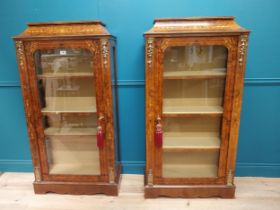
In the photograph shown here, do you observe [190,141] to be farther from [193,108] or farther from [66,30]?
[66,30]

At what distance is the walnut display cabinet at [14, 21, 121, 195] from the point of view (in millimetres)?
1688

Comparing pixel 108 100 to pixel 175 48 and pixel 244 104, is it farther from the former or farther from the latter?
pixel 244 104

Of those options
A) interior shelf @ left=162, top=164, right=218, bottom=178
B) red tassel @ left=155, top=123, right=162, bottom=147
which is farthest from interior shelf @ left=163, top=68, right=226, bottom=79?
interior shelf @ left=162, top=164, right=218, bottom=178

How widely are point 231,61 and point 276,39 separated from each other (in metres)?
0.70

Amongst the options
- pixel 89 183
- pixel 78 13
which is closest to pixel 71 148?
pixel 89 183

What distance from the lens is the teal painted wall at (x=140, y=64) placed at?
6.36 ft

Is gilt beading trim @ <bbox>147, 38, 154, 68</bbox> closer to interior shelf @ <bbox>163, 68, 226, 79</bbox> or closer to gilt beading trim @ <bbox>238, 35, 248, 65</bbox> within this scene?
interior shelf @ <bbox>163, 68, 226, 79</bbox>

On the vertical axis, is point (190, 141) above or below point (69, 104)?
below

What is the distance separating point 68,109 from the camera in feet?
6.42

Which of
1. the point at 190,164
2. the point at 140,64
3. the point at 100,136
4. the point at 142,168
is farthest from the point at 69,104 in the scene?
the point at 190,164

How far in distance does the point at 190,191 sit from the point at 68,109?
1.37 m

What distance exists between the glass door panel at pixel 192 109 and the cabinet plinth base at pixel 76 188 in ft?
1.82

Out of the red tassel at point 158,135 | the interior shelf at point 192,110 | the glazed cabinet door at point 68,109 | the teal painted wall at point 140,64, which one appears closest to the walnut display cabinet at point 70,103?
the glazed cabinet door at point 68,109

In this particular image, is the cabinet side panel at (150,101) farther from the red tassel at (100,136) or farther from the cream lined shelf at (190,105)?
the red tassel at (100,136)
